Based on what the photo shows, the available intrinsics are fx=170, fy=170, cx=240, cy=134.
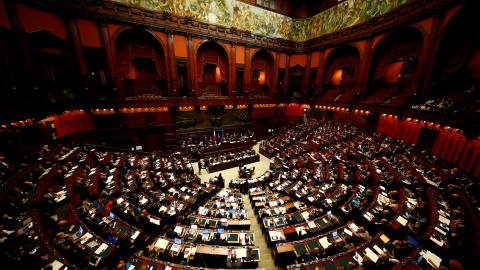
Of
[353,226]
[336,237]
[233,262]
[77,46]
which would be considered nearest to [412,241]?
[353,226]

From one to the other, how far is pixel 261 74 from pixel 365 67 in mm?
11494

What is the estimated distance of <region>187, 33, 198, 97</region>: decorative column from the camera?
1659 cm

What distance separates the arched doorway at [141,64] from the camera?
1520cm

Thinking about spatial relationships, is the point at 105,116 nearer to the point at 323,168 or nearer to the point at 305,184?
the point at 305,184

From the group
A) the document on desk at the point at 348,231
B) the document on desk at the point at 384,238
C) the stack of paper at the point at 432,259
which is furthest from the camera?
the document on desk at the point at 348,231

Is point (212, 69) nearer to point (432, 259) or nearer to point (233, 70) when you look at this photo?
point (233, 70)

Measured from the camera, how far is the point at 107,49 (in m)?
13.8

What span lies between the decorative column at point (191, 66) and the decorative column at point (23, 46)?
10336 mm

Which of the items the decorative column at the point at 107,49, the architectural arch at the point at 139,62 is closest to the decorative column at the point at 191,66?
the architectural arch at the point at 139,62

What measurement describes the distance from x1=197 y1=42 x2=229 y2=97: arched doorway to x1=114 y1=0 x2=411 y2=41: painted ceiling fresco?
8.59ft

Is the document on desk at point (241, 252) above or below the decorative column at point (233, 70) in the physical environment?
below

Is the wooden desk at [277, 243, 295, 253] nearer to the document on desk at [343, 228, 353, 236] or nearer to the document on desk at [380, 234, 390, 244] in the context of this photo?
the document on desk at [343, 228, 353, 236]

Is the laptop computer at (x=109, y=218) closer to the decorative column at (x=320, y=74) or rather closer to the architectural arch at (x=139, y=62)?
the architectural arch at (x=139, y=62)

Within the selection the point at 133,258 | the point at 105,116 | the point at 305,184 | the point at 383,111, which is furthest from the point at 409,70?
the point at 105,116
